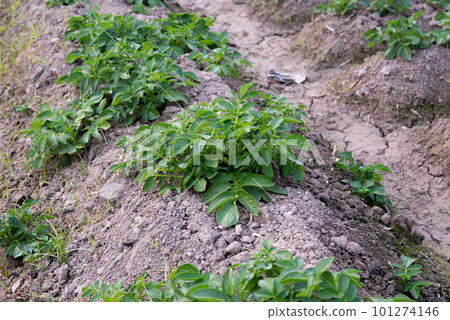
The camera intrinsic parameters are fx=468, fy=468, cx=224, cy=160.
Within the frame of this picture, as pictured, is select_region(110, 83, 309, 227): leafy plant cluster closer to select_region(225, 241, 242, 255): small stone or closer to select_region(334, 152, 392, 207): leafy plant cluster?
select_region(225, 241, 242, 255): small stone

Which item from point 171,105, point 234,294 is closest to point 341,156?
point 171,105

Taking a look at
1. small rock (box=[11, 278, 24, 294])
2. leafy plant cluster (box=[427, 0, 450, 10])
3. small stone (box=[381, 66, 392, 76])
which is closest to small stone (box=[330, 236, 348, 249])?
small rock (box=[11, 278, 24, 294])

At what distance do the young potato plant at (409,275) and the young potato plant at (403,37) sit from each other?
7.39 ft

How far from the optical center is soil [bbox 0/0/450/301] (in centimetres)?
259

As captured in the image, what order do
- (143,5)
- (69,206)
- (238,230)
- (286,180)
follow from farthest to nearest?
(143,5) < (69,206) < (286,180) < (238,230)

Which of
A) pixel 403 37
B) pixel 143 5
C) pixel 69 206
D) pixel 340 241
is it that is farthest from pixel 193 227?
pixel 143 5

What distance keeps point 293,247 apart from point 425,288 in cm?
84

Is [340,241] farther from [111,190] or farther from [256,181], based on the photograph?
[111,190]

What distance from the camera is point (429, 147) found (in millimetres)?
3703

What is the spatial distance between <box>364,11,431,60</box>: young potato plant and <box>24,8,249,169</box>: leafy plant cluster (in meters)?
1.44

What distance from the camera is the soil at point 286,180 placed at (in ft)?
8.48

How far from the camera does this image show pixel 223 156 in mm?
2775

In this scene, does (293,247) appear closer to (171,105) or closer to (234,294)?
(234,294)

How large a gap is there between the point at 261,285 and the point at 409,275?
40.3 inches
